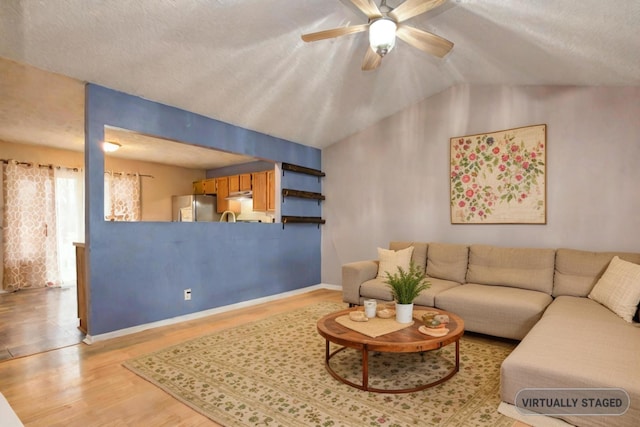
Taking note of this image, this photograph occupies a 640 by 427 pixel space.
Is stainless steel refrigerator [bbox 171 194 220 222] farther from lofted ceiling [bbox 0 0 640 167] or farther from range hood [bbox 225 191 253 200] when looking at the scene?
lofted ceiling [bbox 0 0 640 167]

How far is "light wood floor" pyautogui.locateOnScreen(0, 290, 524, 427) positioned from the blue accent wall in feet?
1.30

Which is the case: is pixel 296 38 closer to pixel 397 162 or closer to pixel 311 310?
pixel 397 162

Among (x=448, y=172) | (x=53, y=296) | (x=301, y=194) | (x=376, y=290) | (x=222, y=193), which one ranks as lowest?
(x=53, y=296)

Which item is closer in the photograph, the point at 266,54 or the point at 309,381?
the point at 309,381

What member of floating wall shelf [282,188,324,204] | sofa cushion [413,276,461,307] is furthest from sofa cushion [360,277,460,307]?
floating wall shelf [282,188,324,204]

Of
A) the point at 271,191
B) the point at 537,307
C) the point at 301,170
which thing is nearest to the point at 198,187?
the point at 271,191

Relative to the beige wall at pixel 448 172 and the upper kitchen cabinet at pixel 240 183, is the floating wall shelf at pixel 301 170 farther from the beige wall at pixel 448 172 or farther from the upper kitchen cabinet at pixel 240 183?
the upper kitchen cabinet at pixel 240 183

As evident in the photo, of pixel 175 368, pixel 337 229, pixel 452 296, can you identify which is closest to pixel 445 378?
pixel 452 296

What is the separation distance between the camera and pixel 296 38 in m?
2.98

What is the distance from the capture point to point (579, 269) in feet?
10.4

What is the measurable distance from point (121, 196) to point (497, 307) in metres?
6.25

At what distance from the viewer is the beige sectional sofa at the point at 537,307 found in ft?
5.59

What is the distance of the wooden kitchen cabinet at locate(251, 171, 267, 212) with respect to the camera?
221 inches

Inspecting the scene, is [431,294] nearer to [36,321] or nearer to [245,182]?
[245,182]
